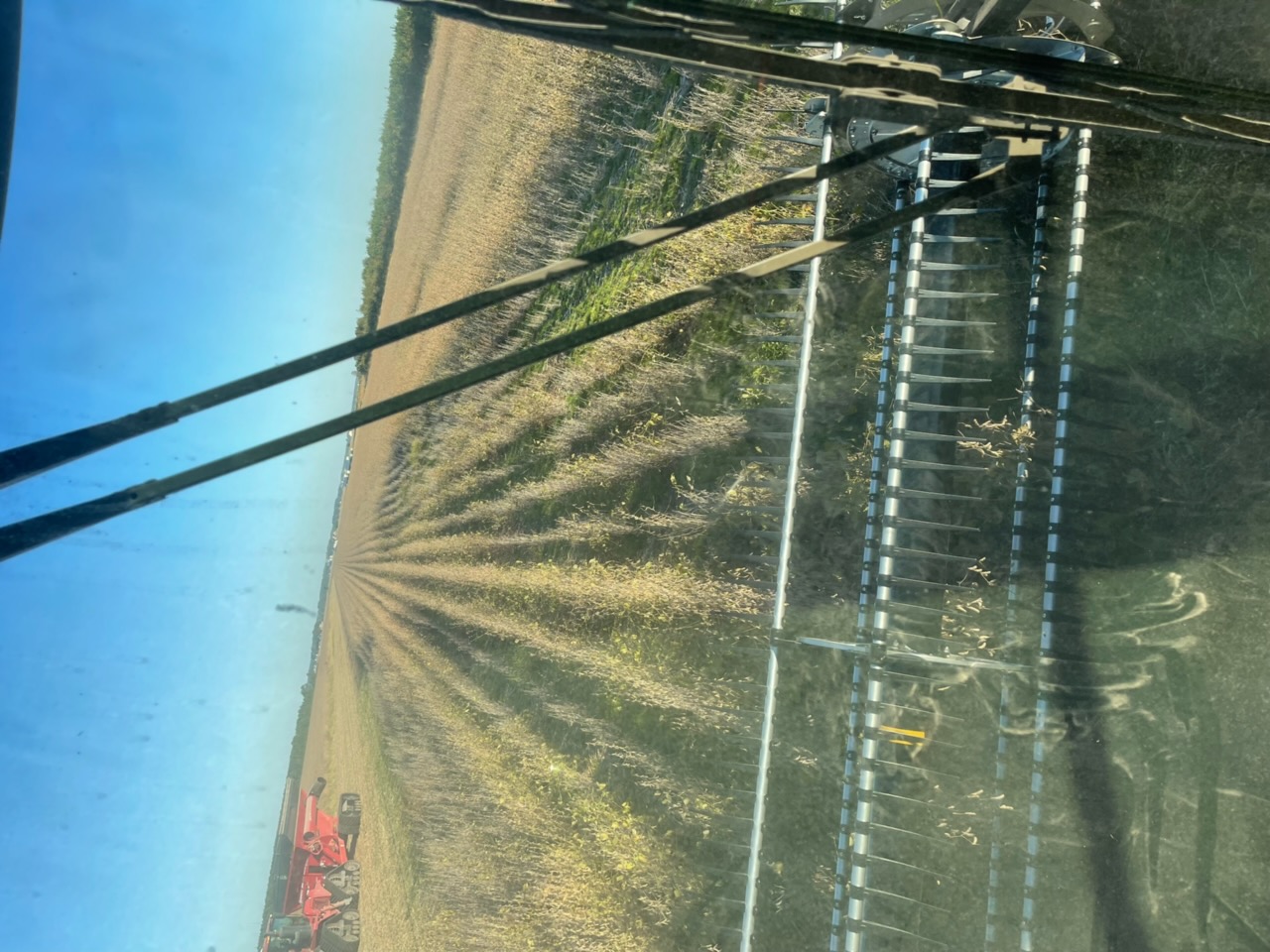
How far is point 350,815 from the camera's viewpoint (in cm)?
1145

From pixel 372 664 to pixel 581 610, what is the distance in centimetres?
599

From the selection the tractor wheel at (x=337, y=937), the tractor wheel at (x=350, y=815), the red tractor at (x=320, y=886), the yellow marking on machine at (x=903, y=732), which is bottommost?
the tractor wheel at (x=337, y=937)

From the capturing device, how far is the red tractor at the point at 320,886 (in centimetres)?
1051

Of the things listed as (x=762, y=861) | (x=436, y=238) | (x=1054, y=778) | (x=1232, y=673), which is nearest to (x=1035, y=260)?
(x=1232, y=673)

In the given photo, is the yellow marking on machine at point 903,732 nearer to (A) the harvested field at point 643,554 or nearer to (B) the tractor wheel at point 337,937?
(A) the harvested field at point 643,554

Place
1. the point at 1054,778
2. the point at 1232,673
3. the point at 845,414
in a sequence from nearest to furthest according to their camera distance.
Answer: the point at 1232,673 < the point at 1054,778 < the point at 845,414

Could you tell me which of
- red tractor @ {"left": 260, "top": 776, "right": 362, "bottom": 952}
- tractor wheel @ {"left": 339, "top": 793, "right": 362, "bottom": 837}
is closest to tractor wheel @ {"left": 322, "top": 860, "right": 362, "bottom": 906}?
red tractor @ {"left": 260, "top": 776, "right": 362, "bottom": 952}

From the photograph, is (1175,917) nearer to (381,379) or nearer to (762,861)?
(762,861)

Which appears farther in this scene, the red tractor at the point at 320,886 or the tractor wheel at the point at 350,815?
the tractor wheel at the point at 350,815

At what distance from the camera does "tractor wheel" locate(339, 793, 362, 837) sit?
11.4 metres

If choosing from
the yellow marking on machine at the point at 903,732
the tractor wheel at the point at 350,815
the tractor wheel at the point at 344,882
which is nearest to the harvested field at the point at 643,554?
the yellow marking on machine at the point at 903,732

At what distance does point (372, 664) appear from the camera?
1223 centimetres

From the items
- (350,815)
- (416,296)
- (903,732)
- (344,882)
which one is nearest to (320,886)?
(344,882)

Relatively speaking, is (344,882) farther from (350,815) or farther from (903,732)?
(903,732)
